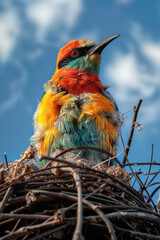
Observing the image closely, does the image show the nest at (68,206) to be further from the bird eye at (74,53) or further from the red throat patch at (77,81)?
the bird eye at (74,53)

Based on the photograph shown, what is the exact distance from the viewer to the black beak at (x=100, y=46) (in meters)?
4.65

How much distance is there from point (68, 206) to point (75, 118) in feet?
5.73

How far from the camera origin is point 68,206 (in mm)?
2074

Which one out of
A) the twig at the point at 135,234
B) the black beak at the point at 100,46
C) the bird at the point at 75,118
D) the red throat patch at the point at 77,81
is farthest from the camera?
the black beak at the point at 100,46

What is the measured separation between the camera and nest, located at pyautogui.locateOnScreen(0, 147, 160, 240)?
6.11 ft

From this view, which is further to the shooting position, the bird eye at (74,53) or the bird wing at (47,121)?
the bird eye at (74,53)

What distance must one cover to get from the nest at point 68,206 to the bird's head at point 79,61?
90.4 inches

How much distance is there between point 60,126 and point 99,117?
46cm

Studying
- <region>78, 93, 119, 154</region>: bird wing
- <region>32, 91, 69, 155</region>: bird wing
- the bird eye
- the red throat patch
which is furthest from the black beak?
<region>32, 91, 69, 155</region>: bird wing

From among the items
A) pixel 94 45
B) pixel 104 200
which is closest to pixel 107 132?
pixel 94 45

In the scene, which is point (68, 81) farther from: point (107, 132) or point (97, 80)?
point (107, 132)

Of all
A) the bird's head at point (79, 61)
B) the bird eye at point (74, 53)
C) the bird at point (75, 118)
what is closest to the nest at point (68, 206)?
the bird at point (75, 118)

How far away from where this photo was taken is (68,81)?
4.23 metres

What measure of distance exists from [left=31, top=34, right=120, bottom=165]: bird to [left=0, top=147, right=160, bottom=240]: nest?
1.44 metres
